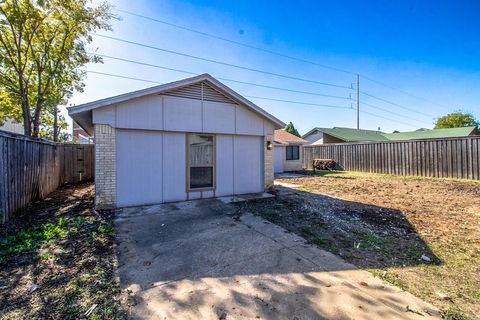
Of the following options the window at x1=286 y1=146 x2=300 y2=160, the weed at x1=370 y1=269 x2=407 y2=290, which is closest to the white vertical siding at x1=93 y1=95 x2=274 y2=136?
the weed at x1=370 y1=269 x2=407 y2=290

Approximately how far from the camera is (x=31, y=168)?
6.83 m

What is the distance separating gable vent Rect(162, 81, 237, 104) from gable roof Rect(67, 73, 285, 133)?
0.23 ft

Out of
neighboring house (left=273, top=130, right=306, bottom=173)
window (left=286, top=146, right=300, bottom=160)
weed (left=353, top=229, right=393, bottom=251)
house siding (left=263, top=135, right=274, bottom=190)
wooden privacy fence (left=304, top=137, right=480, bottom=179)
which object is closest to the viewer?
weed (left=353, top=229, right=393, bottom=251)

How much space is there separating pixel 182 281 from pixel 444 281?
3.43 meters

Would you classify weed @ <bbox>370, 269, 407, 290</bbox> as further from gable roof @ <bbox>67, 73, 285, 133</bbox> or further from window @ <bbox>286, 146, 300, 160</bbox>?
window @ <bbox>286, 146, 300, 160</bbox>

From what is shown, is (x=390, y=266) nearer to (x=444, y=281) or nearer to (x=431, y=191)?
(x=444, y=281)

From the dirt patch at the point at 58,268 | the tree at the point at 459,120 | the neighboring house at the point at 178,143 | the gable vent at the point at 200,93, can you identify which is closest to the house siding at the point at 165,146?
the neighboring house at the point at 178,143

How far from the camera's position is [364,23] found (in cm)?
1170

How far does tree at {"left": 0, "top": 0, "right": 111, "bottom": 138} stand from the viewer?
9566 millimetres

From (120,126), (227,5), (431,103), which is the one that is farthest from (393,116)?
(120,126)

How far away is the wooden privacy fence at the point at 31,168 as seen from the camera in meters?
5.16

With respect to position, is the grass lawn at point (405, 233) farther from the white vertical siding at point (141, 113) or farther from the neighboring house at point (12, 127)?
the neighboring house at point (12, 127)

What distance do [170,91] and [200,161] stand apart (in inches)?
92.3

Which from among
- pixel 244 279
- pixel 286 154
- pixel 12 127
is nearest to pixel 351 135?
pixel 286 154
